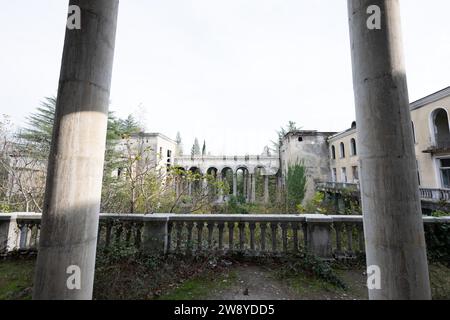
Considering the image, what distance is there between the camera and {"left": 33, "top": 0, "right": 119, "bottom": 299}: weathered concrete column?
70.8 inches

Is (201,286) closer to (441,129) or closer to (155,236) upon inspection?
(155,236)

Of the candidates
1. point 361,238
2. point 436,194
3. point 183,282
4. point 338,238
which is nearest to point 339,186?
point 436,194

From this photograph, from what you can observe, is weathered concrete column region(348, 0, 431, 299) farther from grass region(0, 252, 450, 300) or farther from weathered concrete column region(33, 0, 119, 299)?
weathered concrete column region(33, 0, 119, 299)

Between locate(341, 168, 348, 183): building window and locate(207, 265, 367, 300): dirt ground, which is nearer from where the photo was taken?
locate(207, 265, 367, 300): dirt ground

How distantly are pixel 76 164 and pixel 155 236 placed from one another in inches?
98.2

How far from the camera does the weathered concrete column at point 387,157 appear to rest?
71.3 inches

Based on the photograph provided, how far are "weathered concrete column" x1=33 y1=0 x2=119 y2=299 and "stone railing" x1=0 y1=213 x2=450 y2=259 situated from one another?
2042mm

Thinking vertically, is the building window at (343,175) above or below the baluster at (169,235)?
above

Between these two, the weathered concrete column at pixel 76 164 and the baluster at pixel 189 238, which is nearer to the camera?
the weathered concrete column at pixel 76 164

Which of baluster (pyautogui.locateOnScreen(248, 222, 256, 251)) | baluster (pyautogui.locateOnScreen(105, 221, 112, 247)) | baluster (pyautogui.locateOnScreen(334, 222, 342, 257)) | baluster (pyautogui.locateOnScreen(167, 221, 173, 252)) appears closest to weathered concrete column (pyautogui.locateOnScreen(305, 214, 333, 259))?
baluster (pyautogui.locateOnScreen(334, 222, 342, 257))

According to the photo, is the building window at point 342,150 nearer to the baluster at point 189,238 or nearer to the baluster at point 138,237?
the baluster at point 189,238

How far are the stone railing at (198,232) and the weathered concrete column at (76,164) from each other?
6.70ft

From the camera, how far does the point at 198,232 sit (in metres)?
4.09

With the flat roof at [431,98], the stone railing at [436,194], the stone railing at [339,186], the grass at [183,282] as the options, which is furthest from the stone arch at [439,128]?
the grass at [183,282]
